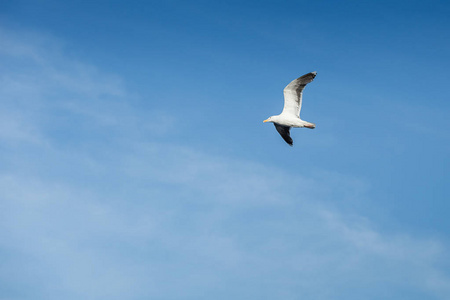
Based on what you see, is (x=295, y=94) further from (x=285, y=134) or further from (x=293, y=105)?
(x=285, y=134)

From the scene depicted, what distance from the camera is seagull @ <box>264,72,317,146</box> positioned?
69.7 metres

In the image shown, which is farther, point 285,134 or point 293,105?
point 285,134

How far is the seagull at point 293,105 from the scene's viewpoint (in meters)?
69.7

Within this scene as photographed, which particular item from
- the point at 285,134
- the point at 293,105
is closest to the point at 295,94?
the point at 293,105

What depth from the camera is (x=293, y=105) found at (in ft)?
238

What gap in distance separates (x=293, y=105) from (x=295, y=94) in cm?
188

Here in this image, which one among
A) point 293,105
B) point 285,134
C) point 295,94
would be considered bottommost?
point 285,134

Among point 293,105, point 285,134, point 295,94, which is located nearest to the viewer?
point 295,94

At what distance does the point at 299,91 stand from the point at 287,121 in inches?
207

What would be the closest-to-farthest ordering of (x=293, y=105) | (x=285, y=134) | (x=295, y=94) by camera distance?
(x=295, y=94) → (x=293, y=105) → (x=285, y=134)

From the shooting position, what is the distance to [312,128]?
7225cm

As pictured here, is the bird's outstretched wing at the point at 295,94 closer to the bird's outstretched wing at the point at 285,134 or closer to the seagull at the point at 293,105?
the seagull at the point at 293,105

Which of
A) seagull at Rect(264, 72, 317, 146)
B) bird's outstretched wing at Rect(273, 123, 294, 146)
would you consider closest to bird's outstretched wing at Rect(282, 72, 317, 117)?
seagull at Rect(264, 72, 317, 146)

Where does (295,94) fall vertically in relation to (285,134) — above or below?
above
